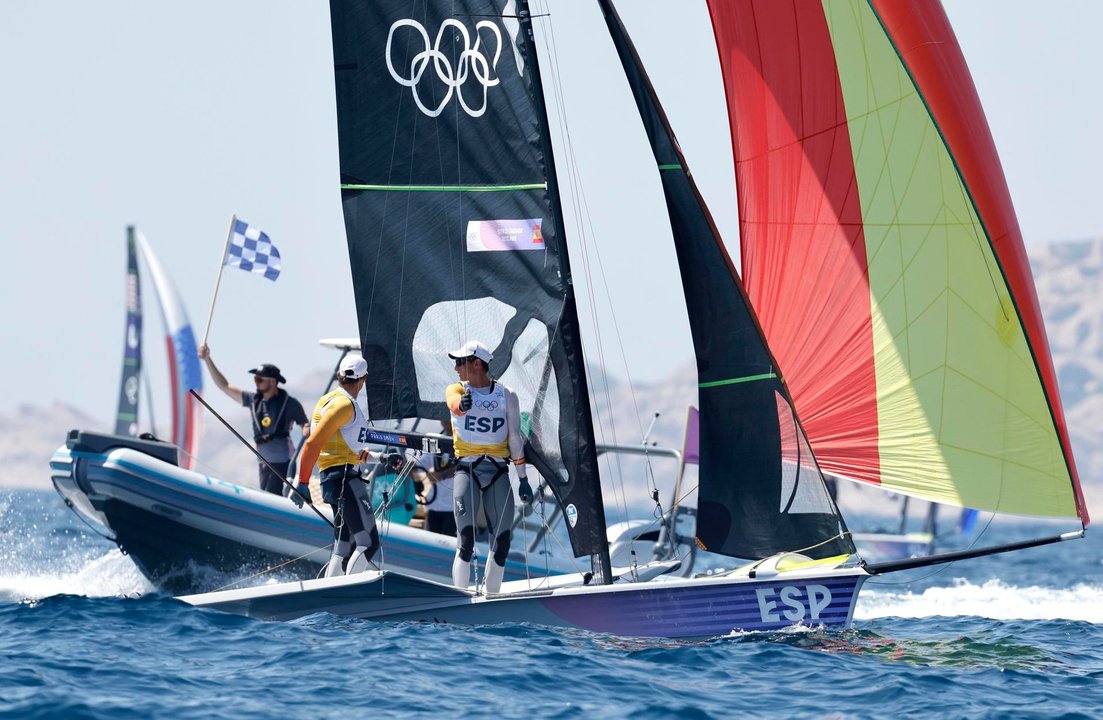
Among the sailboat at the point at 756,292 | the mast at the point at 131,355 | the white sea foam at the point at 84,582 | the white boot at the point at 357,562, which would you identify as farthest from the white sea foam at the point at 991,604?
the mast at the point at 131,355

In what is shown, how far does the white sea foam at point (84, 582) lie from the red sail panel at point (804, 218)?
19.4ft

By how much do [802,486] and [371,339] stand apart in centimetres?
337

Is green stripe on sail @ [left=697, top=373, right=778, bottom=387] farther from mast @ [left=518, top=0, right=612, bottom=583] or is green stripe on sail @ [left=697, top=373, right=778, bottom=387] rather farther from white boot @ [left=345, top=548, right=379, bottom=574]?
white boot @ [left=345, top=548, right=379, bottom=574]

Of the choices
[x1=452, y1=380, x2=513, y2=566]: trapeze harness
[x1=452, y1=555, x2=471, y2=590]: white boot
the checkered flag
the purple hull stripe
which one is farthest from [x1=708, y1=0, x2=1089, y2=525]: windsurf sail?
the checkered flag

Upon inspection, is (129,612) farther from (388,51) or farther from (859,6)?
(859,6)

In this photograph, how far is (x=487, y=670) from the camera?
826 cm

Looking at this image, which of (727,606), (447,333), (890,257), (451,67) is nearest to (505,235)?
(447,333)

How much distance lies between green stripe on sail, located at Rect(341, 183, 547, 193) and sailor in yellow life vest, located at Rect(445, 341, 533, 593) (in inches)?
47.7

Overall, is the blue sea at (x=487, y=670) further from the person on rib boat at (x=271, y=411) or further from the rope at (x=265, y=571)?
the person on rib boat at (x=271, y=411)

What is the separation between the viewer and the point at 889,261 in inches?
423

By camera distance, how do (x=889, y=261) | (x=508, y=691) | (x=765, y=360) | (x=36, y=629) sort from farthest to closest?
(x=889, y=261) → (x=765, y=360) → (x=36, y=629) → (x=508, y=691)

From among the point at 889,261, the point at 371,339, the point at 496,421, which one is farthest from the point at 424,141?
the point at 889,261

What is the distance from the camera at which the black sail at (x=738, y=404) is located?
1002cm

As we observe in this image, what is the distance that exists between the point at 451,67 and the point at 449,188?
884mm
